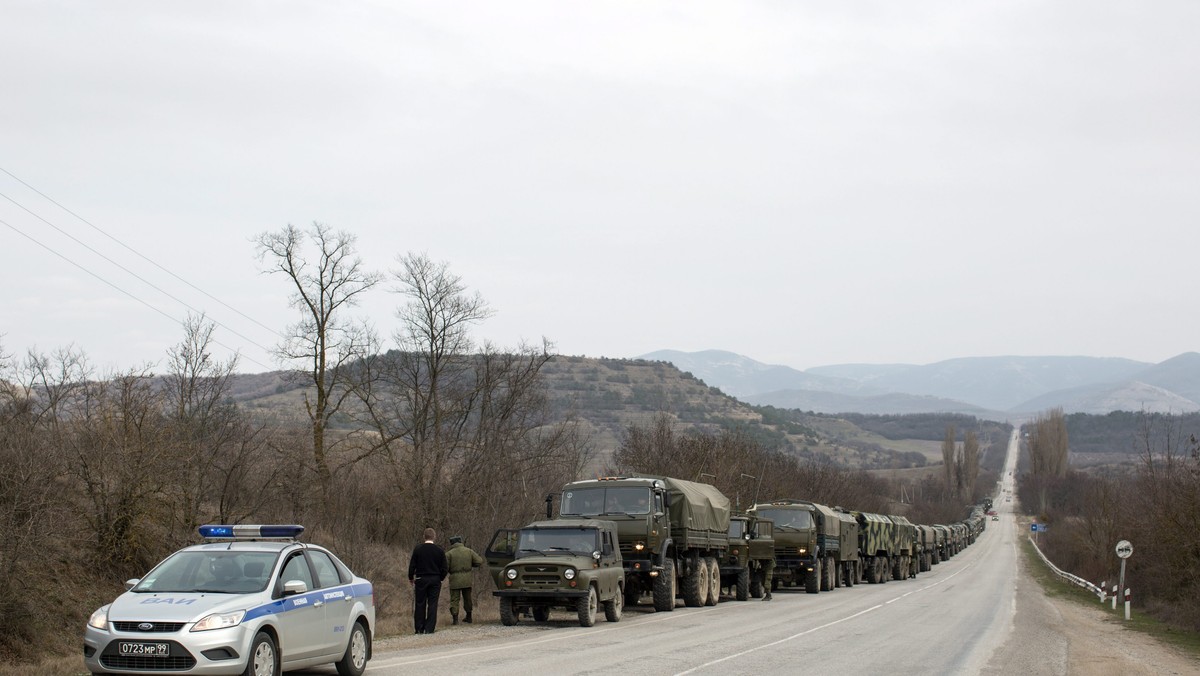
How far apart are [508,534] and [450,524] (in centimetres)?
1505

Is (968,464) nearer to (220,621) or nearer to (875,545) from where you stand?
(875,545)

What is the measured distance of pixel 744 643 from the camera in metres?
19.4

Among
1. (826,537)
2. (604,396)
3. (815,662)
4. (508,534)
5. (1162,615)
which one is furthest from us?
(604,396)

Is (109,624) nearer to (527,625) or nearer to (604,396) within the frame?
(527,625)

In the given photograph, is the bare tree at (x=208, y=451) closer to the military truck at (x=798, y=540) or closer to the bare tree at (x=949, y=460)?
the military truck at (x=798, y=540)

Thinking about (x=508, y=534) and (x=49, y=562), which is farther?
(x=508, y=534)

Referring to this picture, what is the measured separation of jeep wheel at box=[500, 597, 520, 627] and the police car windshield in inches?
411

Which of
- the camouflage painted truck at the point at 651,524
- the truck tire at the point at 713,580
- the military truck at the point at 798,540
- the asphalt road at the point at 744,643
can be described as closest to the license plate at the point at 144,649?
the asphalt road at the point at 744,643

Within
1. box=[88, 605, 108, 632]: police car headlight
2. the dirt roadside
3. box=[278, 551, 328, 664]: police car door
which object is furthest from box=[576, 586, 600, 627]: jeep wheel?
box=[88, 605, 108, 632]: police car headlight

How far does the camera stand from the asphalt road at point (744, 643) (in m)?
15.5

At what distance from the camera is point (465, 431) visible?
158 feet

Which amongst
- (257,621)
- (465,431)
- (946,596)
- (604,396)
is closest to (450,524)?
(465,431)

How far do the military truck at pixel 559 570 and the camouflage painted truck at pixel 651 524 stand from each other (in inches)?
83.4

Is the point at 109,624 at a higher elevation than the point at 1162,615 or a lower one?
higher
